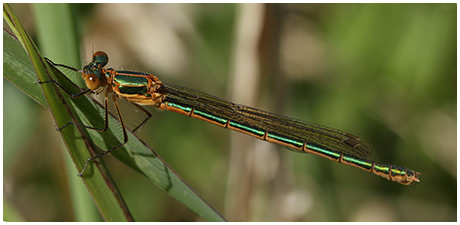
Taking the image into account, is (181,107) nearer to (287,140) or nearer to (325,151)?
(287,140)

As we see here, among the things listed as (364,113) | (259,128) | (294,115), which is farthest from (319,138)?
(364,113)

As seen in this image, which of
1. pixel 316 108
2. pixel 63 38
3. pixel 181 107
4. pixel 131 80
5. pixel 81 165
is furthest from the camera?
pixel 316 108

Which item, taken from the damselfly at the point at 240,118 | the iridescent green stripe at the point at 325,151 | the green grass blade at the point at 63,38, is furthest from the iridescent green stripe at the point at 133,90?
the iridescent green stripe at the point at 325,151

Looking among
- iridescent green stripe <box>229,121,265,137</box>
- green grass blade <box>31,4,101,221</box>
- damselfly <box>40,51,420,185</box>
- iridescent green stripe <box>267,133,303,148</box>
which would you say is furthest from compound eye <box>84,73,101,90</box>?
iridescent green stripe <box>267,133,303,148</box>

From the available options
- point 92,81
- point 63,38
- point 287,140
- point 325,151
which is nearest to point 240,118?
point 287,140

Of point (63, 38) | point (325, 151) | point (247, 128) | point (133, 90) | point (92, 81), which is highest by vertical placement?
point (63, 38)

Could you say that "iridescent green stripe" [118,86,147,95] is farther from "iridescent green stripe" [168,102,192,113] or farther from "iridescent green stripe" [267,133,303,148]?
"iridescent green stripe" [267,133,303,148]

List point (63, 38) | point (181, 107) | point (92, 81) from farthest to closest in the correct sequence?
point (181, 107)
point (92, 81)
point (63, 38)

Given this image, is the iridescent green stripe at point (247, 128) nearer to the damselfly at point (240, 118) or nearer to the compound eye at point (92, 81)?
the damselfly at point (240, 118)

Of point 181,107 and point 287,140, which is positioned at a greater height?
point 181,107
